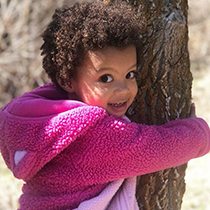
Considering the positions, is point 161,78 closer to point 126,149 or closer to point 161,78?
point 161,78

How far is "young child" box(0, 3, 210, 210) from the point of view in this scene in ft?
5.99

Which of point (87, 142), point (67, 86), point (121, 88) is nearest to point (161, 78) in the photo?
point (121, 88)

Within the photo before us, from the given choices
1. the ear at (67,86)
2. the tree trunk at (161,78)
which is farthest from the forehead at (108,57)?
the tree trunk at (161,78)

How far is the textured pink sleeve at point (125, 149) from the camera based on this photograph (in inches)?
72.1

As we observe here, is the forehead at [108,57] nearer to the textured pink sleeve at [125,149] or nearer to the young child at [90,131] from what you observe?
the young child at [90,131]

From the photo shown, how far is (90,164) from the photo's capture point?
185cm

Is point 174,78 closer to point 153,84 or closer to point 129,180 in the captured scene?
point 153,84

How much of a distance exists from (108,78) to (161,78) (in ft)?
1.41

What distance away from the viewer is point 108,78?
191 cm

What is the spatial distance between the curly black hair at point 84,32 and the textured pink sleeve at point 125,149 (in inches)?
11.7

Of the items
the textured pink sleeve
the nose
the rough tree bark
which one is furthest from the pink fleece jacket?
the rough tree bark

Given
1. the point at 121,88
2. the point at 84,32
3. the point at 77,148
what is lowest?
the point at 77,148

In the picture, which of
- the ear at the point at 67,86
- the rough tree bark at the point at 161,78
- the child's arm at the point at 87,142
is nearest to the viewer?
the child's arm at the point at 87,142

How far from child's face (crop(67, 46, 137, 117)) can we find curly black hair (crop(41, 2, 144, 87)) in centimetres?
3
